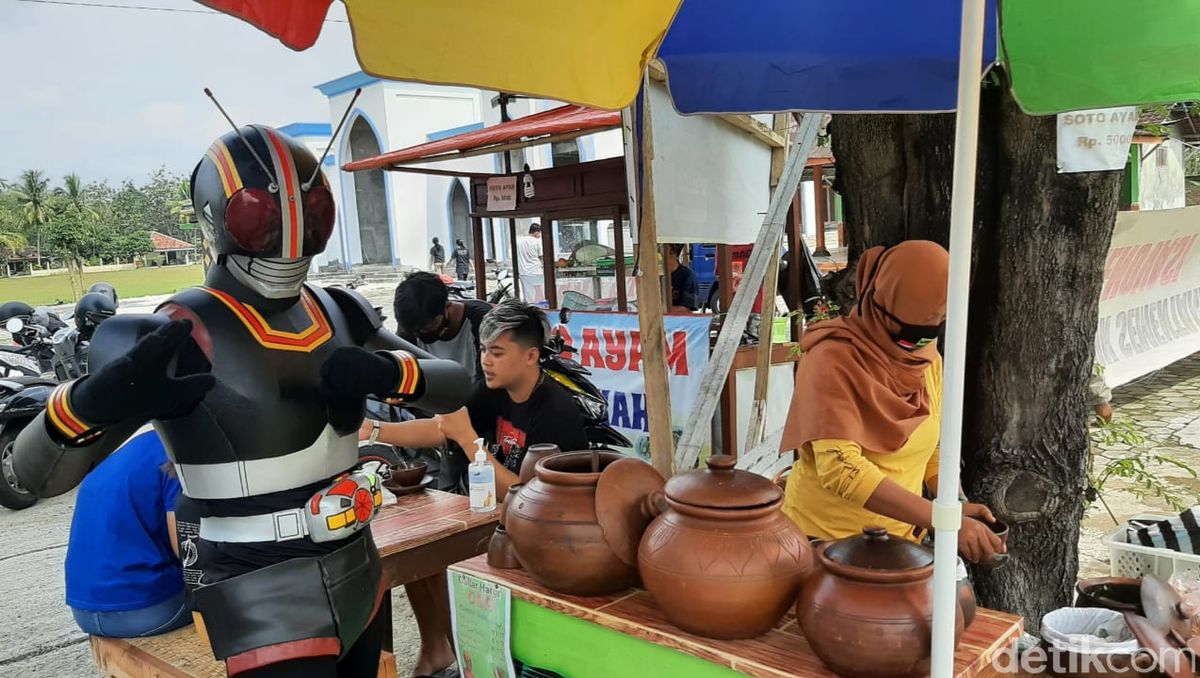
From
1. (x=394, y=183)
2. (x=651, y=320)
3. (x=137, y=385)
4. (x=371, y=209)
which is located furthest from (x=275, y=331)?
(x=371, y=209)

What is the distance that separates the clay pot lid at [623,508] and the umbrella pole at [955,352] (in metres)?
0.68

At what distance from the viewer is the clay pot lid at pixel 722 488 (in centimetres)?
162

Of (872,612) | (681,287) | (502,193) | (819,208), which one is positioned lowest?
(872,612)

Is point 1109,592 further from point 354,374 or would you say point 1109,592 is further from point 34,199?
point 34,199

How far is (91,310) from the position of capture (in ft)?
25.3

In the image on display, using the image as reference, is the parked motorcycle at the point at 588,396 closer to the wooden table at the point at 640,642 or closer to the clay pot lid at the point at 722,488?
the wooden table at the point at 640,642

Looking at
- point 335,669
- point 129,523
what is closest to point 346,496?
point 335,669

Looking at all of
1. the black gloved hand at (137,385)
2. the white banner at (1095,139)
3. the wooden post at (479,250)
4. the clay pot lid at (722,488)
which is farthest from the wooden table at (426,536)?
the wooden post at (479,250)

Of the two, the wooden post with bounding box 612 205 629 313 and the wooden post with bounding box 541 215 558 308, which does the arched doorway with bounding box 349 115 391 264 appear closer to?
the wooden post with bounding box 541 215 558 308

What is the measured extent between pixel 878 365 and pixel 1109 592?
879 millimetres

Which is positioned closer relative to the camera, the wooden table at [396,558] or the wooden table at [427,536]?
the wooden table at [396,558]

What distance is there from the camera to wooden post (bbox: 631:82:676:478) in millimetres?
2682

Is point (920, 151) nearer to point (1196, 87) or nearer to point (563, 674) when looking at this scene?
point (1196, 87)

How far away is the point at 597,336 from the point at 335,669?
4.01 metres
